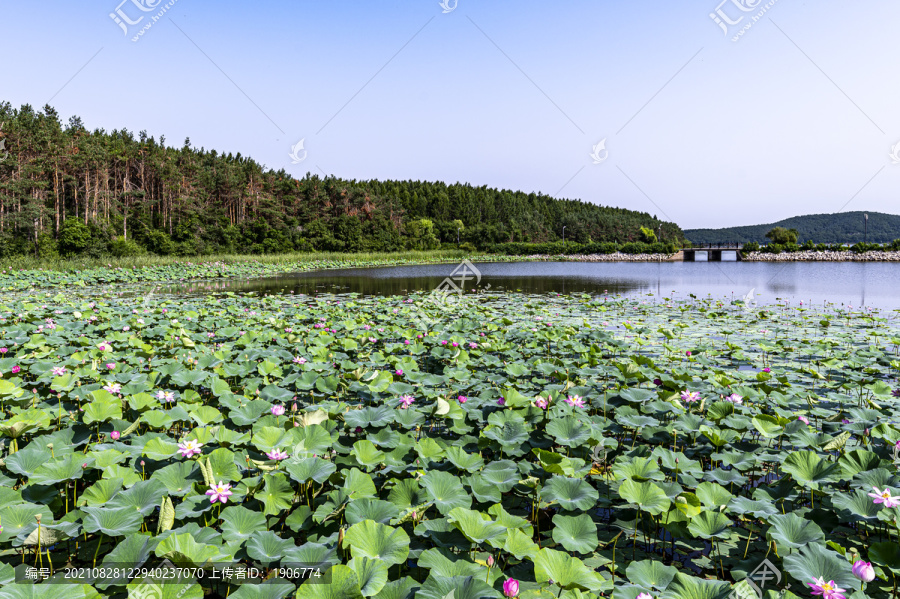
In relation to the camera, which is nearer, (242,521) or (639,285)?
(242,521)

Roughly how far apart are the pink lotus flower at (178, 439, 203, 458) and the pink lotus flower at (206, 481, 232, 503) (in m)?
0.32

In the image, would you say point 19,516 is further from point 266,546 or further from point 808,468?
point 808,468

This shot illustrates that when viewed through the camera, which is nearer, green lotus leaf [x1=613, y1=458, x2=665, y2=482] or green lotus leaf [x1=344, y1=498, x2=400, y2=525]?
green lotus leaf [x1=344, y1=498, x2=400, y2=525]

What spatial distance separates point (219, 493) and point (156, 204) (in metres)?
47.1

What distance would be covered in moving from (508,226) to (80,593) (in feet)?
239

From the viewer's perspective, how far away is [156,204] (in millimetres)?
40625

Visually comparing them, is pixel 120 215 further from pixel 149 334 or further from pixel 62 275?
pixel 149 334

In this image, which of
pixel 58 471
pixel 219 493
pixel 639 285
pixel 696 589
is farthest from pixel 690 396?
pixel 639 285

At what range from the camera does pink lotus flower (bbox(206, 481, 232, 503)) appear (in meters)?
1.66

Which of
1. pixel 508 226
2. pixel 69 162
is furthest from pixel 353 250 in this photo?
pixel 508 226

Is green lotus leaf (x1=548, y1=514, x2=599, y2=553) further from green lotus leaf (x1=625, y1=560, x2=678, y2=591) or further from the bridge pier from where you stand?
the bridge pier

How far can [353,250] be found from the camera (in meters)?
43.6

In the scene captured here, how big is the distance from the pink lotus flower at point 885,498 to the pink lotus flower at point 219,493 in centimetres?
233

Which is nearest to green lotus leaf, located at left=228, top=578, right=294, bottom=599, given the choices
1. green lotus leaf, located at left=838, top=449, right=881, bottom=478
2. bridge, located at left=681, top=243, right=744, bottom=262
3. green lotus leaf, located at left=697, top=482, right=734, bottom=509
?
green lotus leaf, located at left=697, top=482, right=734, bottom=509
